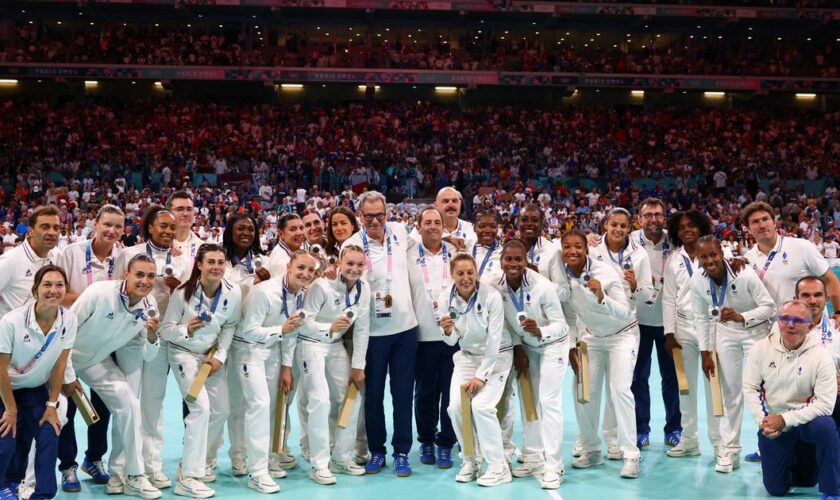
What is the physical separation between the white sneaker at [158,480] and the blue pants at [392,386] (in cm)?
184

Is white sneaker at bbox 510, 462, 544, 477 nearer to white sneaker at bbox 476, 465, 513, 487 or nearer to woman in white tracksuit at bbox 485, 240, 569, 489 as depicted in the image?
woman in white tracksuit at bbox 485, 240, 569, 489

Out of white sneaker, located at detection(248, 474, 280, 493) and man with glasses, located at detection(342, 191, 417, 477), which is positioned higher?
man with glasses, located at detection(342, 191, 417, 477)

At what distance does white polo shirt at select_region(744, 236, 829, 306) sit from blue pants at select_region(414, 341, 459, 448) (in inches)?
117

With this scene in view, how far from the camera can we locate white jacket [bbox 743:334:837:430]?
6.65m

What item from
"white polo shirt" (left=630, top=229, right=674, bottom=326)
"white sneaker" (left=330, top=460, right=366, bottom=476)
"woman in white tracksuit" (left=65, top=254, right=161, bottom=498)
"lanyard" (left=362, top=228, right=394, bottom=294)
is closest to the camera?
"woman in white tracksuit" (left=65, top=254, right=161, bottom=498)

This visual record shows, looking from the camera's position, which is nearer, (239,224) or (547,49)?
(239,224)

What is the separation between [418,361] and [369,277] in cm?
99

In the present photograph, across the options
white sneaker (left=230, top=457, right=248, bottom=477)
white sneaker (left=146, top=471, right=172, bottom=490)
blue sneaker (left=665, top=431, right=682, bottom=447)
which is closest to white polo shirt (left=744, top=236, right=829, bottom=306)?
blue sneaker (left=665, top=431, right=682, bottom=447)

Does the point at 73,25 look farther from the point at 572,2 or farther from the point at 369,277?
the point at 369,277

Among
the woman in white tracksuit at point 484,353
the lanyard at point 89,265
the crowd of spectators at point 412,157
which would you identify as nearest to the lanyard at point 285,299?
the woman in white tracksuit at point 484,353

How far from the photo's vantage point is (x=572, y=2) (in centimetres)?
3634

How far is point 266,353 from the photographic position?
7.42 metres

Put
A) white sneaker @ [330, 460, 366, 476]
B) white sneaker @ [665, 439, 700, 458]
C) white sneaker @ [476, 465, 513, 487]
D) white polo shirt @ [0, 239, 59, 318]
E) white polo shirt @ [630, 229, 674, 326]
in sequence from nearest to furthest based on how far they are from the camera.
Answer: white polo shirt @ [0, 239, 59, 318], white sneaker @ [476, 465, 513, 487], white sneaker @ [330, 460, 366, 476], white sneaker @ [665, 439, 700, 458], white polo shirt @ [630, 229, 674, 326]

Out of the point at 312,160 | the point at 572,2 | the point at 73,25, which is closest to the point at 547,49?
the point at 572,2
